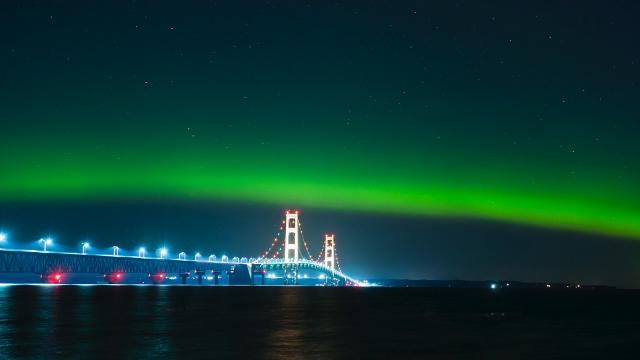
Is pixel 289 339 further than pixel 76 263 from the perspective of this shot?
No

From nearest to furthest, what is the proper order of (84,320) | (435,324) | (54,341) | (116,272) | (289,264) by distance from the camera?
(54,341), (84,320), (435,324), (116,272), (289,264)

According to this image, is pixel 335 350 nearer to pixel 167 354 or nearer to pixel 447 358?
pixel 447 358

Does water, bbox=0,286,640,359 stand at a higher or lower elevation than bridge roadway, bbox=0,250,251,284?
lower

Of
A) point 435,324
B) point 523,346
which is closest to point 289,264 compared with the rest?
point 435,324

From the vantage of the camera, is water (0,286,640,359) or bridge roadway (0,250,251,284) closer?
water (0,286,640,359)

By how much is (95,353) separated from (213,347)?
5285 mm

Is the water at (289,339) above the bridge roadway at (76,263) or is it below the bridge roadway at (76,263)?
below

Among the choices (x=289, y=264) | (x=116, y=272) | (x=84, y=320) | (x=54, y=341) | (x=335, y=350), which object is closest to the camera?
(x=335, y=350)

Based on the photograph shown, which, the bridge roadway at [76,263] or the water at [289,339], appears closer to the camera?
the water at [289,339]

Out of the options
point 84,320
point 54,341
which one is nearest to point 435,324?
point 84,320

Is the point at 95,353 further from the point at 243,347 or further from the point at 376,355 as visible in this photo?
the point at 376,355

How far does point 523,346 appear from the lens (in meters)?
39.2

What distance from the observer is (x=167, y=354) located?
31.5 m

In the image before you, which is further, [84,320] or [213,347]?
[84,320]
